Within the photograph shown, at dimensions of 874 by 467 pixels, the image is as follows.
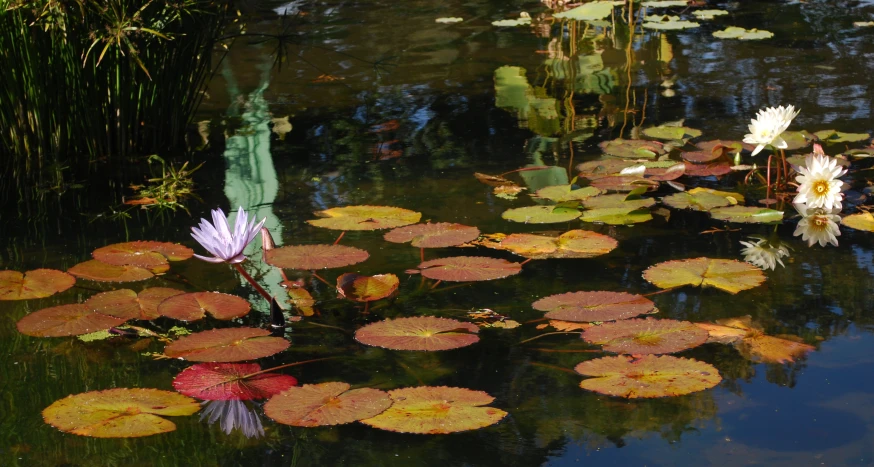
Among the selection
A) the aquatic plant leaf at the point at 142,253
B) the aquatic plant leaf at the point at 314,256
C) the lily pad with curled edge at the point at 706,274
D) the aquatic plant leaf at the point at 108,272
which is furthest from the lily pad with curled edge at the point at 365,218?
the lily pad with curled edge at the point at 706,274

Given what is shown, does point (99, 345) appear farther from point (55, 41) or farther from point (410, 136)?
point (410, 136)

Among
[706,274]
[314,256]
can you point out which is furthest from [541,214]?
[314,256]

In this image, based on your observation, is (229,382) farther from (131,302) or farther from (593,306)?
(593,306)

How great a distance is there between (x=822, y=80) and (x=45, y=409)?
3.71 meters

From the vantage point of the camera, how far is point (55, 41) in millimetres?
3203

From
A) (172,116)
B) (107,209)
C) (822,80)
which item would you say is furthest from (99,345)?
(822,80)

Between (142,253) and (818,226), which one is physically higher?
(142,253)

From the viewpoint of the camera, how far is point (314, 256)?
7.93 feet

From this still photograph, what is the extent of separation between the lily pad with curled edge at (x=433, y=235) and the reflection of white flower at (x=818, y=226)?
0.91 m

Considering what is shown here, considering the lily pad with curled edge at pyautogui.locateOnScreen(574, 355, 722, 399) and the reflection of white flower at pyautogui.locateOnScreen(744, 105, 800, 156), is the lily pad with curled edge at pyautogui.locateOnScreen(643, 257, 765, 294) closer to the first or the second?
the lily pad with curled edge at pyautogui.locateOnScreen(574, 355, 722, 399)

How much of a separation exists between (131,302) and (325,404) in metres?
0.72

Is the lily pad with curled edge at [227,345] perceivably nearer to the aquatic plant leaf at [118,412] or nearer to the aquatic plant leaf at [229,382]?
the aquatic plant leaf at [229,382]

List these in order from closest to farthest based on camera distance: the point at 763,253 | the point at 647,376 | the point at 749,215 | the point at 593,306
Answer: the point at 647,376 → the point at 593,306 → the point at 763,253 → the point at 749,215

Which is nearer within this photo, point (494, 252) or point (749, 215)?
point (494, 252)
